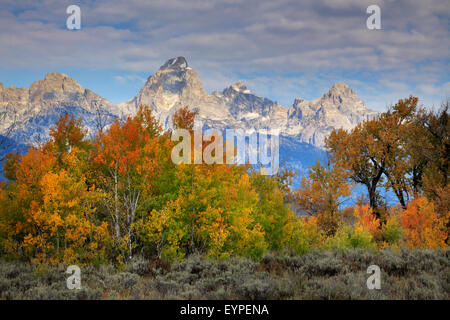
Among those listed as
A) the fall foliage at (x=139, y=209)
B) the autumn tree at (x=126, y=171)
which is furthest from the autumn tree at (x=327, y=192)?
the autumn tree at (x=126, y=171)

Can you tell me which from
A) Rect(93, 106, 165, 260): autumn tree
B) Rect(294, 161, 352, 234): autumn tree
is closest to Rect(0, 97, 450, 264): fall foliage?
Rect(93, 106, 165, 260): autumn tree

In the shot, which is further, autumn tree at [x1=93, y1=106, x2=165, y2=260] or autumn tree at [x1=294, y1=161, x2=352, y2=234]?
autumn tree at [x1=294, y1=161, x2=352, y2=234]

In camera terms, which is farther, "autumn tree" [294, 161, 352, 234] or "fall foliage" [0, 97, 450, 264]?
"autumn tree" [294, 161, 352, 234]

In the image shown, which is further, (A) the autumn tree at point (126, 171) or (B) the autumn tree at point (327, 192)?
(B) the autumn tree at point (327, 192)

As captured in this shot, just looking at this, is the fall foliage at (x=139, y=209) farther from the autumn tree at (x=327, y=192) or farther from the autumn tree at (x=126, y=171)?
the autumn tree at (x=327, y=192)

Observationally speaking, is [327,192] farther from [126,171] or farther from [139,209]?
[126,171]

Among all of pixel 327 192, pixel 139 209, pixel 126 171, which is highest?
pixel 126 171

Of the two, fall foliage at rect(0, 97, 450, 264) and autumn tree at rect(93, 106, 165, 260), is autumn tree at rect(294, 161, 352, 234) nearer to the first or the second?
fall foliage at rect(0, 97, 450, 264)

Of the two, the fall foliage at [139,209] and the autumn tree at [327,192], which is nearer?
the fall foliage at [139,209]

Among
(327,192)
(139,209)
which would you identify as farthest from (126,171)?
(327,192)
